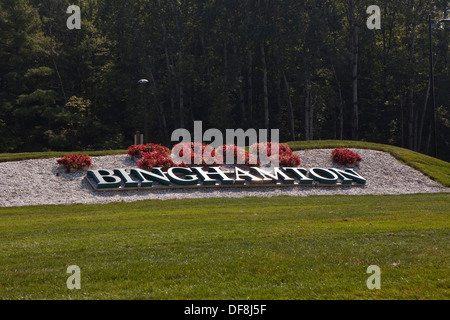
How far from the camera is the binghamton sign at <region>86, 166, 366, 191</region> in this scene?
1783 centimetres

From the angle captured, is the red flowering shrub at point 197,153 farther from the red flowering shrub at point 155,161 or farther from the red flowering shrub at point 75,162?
the red flowering shrub at point 75,162

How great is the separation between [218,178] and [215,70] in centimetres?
2758

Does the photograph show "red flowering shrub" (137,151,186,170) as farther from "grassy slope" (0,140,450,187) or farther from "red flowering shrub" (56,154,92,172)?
"red flowering shrub" (56,154,92,172)

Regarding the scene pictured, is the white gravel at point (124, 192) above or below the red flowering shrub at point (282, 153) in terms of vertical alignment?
below

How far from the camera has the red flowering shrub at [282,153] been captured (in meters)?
21.1

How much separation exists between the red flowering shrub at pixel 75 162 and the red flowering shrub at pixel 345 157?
37.3 feet

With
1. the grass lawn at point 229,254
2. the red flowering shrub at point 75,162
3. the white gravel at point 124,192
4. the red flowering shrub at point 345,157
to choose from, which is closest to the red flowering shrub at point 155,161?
the white gravel at point 124,192

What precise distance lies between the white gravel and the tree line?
17.2 m

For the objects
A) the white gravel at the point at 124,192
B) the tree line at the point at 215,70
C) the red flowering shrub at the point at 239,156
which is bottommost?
the white gravel at the point at 124,192

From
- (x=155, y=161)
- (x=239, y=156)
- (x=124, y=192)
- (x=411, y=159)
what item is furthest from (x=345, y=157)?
(x=124, y=192)

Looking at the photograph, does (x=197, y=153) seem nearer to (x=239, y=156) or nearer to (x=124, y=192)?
(x=239, y=156)

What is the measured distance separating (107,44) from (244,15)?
46.1ft

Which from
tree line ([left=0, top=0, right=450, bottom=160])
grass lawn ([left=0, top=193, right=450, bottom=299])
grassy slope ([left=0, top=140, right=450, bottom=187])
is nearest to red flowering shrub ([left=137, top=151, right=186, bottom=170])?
grassy slope ([left=0, top=140, right=450, bottom=187])
